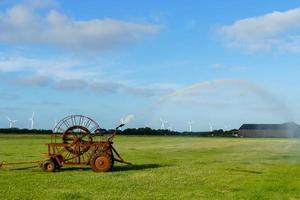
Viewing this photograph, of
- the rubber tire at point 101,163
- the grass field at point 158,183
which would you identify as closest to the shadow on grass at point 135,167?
the grass field at point 158,183

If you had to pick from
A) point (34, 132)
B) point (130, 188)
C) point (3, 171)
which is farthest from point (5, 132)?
point (130, 188)

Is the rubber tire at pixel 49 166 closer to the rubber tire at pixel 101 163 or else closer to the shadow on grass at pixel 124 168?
the shadow on grass at pixel 124 168

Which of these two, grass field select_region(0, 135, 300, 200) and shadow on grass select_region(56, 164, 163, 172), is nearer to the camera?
grass field select_region(0, 135, 300, 200)

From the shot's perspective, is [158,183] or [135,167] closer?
[158,183]

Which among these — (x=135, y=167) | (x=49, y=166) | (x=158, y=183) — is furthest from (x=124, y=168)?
(x=158, y=183)

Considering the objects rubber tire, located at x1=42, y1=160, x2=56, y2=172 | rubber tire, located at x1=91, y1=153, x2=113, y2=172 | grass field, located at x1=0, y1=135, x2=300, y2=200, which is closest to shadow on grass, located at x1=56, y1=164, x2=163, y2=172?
grass field, located at x1=0, y1=135, x2=300, y2=200

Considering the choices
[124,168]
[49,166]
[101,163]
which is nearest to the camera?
[101,163]

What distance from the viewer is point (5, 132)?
379 ft

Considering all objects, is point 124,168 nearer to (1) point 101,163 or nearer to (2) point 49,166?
(1) point 101,163

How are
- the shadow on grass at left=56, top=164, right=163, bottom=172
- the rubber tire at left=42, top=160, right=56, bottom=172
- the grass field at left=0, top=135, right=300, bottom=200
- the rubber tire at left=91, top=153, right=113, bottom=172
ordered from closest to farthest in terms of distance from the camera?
the grass field at left=0, top=135, right=300, bottom=200 → the rubber tire at left=91, top=153, right=113, bottom=172 → the rubber tire at left=42, top=160, right=56, bottom=172 → the shadow on grass at left=56, top=164, right=163, bottom=172

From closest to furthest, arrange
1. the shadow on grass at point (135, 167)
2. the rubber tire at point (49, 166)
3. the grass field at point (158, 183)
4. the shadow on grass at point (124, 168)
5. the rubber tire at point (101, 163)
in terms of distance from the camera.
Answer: the grass field at point (158, 183), the rubber tire at point (101, 163), the rubber tire at point (49, 166), the shadow on grass at point (124, 168), the shadow on grass at point (135, 167)

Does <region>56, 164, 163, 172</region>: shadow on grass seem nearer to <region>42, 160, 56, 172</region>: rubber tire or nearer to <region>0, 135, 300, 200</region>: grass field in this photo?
<region>0, 135, 300, 200</region>: grass field

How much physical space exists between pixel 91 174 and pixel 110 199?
23.2 ft

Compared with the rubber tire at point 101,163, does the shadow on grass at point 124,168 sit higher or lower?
lower
